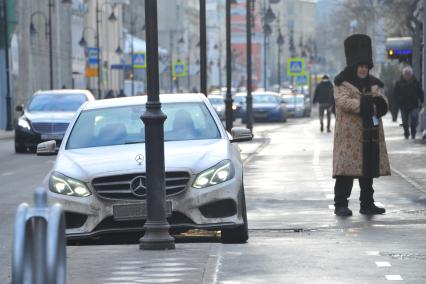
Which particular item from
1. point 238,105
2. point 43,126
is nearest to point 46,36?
point 238,105

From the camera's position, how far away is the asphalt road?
10289mm

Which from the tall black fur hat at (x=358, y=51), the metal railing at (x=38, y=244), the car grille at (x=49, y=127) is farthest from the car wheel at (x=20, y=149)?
the metal railing at (x=38, y=244)

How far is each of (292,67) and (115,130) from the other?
247 feet

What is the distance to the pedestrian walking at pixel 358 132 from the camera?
16.0 meters

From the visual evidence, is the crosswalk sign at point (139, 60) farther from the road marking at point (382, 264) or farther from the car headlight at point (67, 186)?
the road marking at point (382, 264)

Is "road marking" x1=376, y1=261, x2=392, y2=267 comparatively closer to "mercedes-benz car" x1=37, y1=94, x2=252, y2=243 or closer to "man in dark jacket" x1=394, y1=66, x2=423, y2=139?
"mercedes-benz car" x1=37, y1=94, x2=252, y2=243

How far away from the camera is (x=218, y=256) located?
1129 cm

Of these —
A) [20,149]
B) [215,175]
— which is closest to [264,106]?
[20,149]

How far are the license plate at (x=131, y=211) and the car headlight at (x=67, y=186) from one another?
296 millimetres

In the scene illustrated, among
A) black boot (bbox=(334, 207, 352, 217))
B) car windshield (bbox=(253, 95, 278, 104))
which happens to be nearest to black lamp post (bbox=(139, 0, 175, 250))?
black boot (bbox=(334, 207, 352, 217))

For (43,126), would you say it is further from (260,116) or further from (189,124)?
(260,116)

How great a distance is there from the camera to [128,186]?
12.9 metres

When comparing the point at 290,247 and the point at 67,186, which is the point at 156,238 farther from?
the point at 67,186

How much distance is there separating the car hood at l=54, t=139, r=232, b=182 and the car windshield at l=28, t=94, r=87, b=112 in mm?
22220
